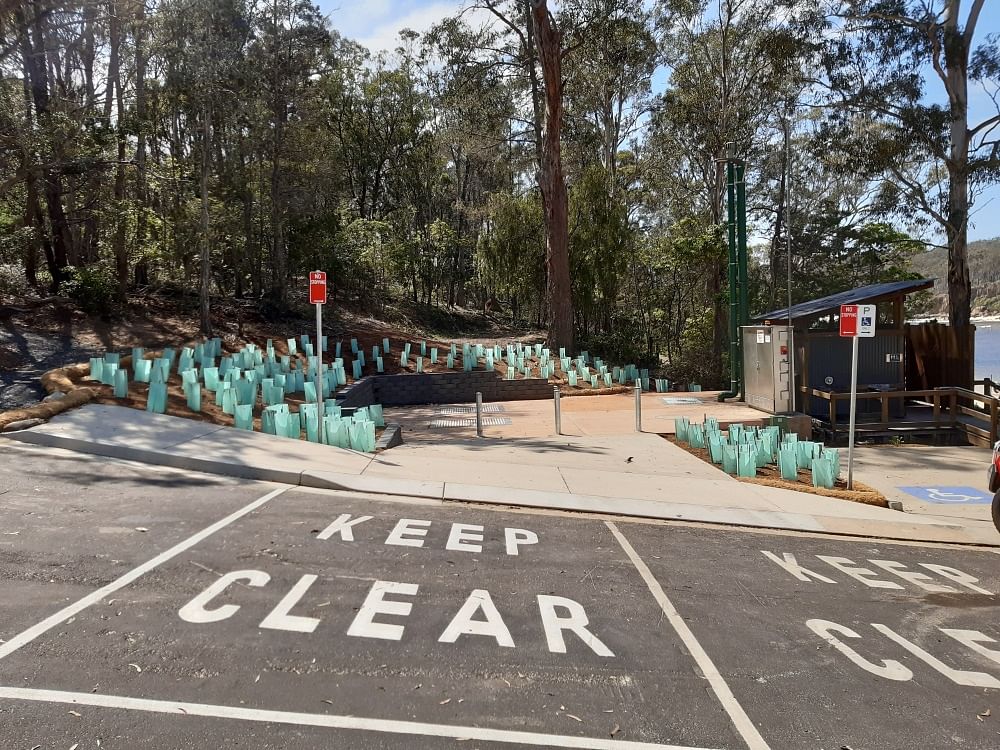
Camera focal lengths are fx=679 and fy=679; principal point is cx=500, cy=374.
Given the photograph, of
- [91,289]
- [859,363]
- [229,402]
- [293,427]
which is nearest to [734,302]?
[859,363]

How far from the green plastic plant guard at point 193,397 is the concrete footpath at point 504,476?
0.81 m

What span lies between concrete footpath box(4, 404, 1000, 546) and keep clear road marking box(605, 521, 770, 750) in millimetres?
2203

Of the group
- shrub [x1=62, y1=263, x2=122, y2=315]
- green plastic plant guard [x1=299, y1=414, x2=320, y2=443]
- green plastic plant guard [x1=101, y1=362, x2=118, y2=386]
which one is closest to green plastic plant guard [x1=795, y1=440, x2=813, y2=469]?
green plastic plant guard [x1=299, y1=414, x2=320, y2=443]

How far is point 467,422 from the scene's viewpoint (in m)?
15.4

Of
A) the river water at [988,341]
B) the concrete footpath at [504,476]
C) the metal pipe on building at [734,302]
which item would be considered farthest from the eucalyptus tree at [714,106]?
the river water at [988,341]

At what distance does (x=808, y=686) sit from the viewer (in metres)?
3.75

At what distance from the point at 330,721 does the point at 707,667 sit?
2138mm

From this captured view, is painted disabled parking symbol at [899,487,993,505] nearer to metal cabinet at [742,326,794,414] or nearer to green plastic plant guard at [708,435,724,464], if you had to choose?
green plastic plant guard at [708,435,724,464]

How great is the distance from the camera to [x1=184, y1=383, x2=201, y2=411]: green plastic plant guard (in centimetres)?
1114

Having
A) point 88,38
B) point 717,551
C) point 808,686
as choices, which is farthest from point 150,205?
point 808,686

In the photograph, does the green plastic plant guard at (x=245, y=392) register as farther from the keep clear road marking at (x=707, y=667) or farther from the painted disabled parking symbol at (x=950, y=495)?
the painted disabled parking symbol at (x=950, y=495)

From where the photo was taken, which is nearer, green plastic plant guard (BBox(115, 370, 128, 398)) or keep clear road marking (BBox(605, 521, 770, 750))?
keep clear road marking (BBox(605, 521, 770, 750))

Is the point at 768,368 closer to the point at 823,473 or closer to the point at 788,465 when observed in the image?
the point at 788,465

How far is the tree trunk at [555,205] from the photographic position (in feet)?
77.3
